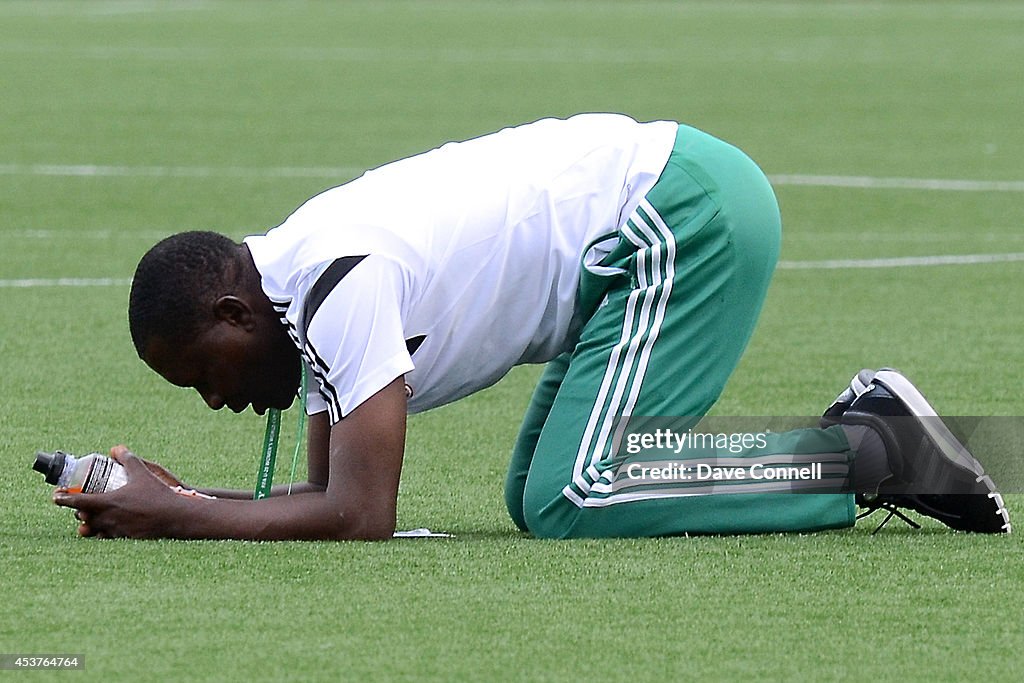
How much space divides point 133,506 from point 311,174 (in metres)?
9.92

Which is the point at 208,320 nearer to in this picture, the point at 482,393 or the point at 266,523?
the point at 266,523

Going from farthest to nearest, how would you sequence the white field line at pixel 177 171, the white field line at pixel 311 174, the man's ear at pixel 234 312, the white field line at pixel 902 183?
the white field line at pixel 177 171 → the white field line at pixel 311 174 → the white field line at pixel 902 183 → the man's ear at pixel 234 312

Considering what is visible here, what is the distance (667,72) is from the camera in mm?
24188

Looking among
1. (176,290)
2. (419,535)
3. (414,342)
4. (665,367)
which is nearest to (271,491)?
(419,535)

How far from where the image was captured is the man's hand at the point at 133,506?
5043 mm

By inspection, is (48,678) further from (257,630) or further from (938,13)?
(938,13)

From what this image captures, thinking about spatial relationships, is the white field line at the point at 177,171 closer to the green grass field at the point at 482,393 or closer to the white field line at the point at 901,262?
the green grass field at the point at 482,393

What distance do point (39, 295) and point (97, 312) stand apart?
520 millimetres

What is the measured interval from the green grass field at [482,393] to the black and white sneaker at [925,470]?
0.29ft

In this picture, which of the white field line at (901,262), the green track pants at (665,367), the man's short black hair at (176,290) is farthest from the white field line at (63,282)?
the man's short black hair at (176,290)

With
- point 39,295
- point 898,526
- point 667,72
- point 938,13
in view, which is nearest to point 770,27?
point 938,13

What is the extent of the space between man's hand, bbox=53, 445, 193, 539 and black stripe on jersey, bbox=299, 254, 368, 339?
54 centimetres

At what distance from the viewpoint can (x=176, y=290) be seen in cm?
491

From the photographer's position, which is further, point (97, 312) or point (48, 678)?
point (97, 312)
